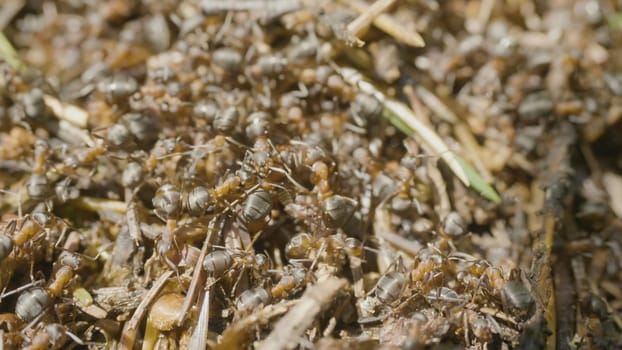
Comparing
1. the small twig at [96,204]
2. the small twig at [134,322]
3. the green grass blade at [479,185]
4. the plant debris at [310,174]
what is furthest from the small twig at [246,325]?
the green grass blade at [479,185]

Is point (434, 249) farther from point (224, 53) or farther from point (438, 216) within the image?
point (224, 53)

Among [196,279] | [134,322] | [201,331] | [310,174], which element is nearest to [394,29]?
[310,174]

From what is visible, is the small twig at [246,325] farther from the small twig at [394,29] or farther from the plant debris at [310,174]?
the small twig at [394,29]

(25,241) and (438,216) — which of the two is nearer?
(25,241)

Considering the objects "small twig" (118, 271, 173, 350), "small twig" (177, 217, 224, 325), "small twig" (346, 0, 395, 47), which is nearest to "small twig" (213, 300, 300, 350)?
"small twig" (177, 217, 224, 325)

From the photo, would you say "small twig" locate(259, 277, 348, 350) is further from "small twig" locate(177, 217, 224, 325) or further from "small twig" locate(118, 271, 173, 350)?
"small twig" locate(118, 271, 173, 350)

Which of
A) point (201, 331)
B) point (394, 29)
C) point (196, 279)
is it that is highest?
point (394, 29)

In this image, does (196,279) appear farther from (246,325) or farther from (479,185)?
(479,185)

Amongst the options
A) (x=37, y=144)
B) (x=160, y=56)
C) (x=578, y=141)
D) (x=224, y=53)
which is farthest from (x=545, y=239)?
(x=37, y=144)
